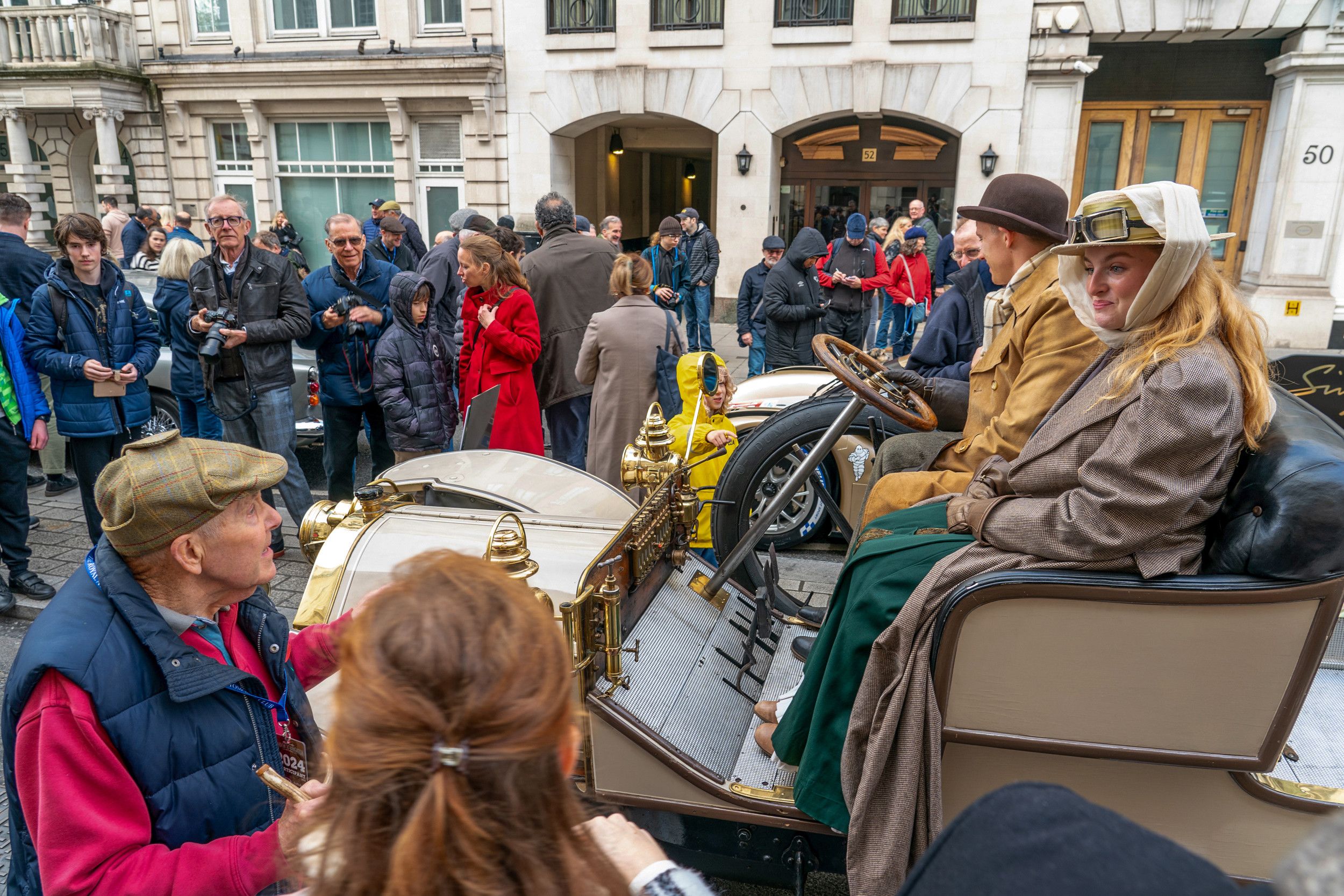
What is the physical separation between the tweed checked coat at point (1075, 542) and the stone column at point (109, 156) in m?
18.8

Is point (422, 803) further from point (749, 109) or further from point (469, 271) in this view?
point (749, 109)

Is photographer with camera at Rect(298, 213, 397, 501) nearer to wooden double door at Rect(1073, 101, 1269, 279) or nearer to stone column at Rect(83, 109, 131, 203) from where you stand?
wooden double door at Rect(1073, 101, 1269, 279)

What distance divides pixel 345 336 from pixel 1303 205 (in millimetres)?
12746

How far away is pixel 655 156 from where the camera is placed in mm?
21562

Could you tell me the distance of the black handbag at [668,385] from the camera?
4.92 metres

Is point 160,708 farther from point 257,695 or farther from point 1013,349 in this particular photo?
point 1013,349

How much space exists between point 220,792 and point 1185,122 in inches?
613

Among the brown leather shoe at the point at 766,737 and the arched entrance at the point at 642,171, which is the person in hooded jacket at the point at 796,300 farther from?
the arched entrance at the point at 642,171

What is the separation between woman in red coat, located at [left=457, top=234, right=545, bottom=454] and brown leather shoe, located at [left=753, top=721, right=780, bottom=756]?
278cm

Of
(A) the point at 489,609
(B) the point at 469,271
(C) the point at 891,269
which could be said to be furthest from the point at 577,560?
(C) the point at 891,269

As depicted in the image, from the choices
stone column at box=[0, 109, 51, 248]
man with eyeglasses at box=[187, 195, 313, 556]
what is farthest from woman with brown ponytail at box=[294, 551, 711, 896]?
stone column at box=[0, 109, 51, 248]

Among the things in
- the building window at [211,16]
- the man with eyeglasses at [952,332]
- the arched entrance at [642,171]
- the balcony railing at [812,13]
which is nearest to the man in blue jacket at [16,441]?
the man with eyeglasses at [952,332]

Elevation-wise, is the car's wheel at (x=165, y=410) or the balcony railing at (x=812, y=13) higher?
the balcony railing at (x=812, y=13)

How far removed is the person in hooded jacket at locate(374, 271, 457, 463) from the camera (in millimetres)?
5188
